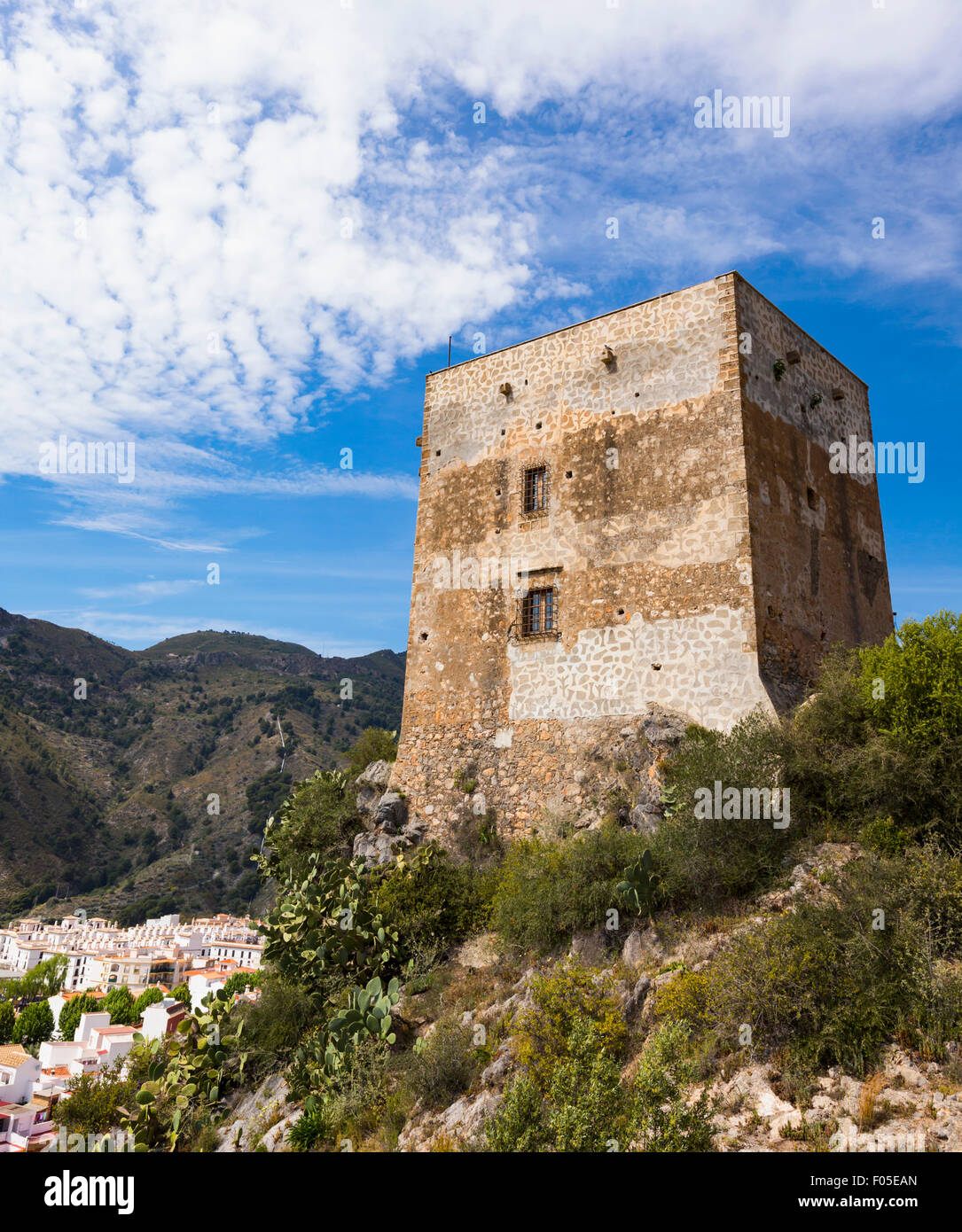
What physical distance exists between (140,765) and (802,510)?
8915cm

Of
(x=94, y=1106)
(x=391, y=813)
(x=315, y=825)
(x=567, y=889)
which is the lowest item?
(x=94, y=1106)

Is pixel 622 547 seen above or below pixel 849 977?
above

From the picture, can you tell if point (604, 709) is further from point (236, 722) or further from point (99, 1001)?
point (236, 722)

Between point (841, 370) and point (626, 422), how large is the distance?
5.82 meters

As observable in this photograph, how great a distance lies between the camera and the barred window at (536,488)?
15180 mm

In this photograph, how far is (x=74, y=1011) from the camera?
52469 mm

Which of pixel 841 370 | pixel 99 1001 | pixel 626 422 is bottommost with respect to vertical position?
pixel 99 1001

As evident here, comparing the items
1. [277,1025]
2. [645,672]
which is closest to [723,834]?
[645,672]

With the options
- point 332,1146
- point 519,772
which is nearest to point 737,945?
point 332,1146

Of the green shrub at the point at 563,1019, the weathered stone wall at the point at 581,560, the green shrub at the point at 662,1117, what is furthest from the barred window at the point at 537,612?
the green shrub at the point at 662,1117

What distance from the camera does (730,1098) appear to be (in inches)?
266

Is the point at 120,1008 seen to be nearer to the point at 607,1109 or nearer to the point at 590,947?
the point at 590,947

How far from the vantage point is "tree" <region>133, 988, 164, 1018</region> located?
51.9 m

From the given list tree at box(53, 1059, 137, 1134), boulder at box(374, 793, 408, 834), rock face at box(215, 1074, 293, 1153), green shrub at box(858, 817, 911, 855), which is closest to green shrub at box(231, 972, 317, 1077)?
rock face at box(215, 1074, 293, 1153)
